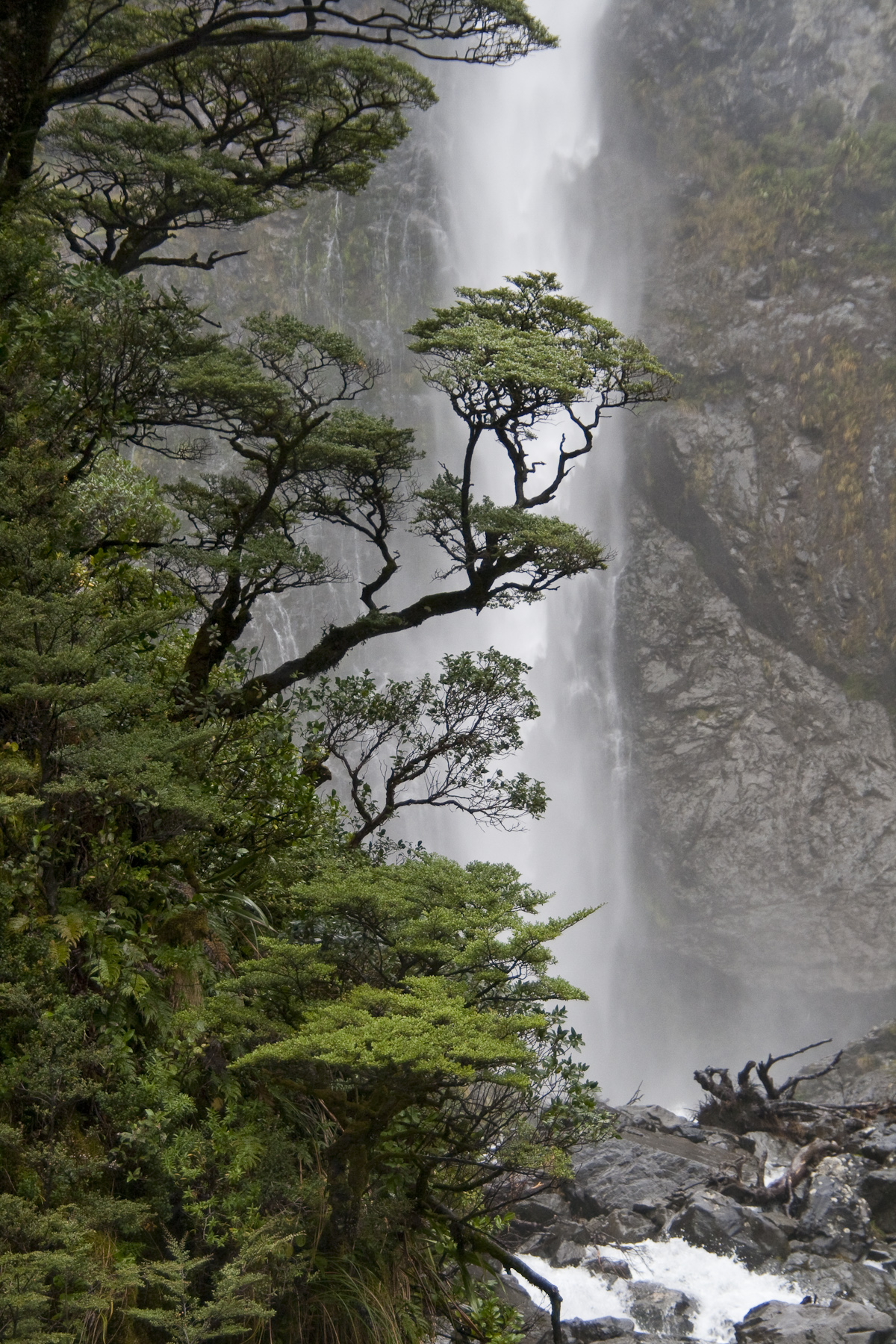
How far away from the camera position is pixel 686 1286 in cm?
763

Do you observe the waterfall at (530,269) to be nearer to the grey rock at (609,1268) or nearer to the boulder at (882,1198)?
the boulder at (882,1198)

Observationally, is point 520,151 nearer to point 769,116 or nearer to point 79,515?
point 769,116

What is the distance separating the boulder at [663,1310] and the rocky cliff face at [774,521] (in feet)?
74.2

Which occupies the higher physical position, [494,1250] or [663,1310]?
[663,1310]

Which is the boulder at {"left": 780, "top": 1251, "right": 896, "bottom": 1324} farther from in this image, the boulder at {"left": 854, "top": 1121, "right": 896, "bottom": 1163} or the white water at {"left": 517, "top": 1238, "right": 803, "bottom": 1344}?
the boulder at {"left": 854, "top": 1121, "right": 896, "bottom": 1163}

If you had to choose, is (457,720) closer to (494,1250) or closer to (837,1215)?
(494,1250)

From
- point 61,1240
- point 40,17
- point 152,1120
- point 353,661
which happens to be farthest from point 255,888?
point 353,661

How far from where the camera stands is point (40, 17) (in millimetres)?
4422

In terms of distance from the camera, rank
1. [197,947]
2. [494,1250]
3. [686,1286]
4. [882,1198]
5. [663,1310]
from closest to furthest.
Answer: [494,1250] → [197,947] → [663,1310] → [686,1286] → [882,1198]

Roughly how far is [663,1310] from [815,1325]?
1.16 metres

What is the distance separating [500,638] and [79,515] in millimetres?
27465

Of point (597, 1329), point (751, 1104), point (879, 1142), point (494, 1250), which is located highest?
point (751, 1104)

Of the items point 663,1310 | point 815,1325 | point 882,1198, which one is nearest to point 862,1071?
point 882,1198

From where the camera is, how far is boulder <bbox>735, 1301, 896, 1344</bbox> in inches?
257
